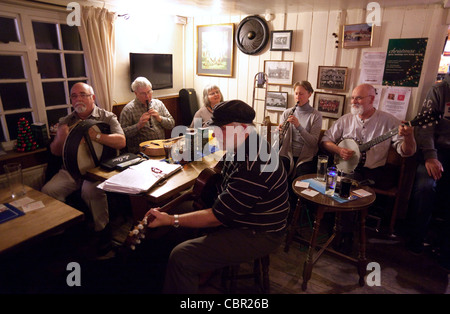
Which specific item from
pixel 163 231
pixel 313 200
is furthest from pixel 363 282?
pixel 163 231

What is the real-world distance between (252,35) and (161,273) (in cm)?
318

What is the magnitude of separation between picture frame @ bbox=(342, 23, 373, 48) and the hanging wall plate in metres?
1.01

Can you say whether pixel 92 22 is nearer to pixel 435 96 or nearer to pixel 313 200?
pixel 313 200

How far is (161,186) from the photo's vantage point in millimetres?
1925

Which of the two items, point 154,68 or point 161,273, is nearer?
point 161,273

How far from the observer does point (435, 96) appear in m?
2.72

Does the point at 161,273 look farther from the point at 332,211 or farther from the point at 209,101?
the point at 209,101

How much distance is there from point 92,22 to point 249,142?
8.85ft

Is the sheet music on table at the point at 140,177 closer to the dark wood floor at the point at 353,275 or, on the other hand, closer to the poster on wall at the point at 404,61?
the dark wood floor at the point at 353,275

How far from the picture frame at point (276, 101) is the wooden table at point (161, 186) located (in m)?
1.93

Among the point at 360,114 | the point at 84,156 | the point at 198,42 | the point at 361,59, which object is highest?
the point at 198,42

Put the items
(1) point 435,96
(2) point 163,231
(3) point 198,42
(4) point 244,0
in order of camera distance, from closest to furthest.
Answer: (2) point 163,231 → (1) point 435,96 → (4) point 244,0 → (3) point 198,42

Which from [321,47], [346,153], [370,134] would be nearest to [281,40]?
[321,47]

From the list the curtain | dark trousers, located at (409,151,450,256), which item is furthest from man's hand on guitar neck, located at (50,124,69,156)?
dark trousers, located at (409,151,450,256)
